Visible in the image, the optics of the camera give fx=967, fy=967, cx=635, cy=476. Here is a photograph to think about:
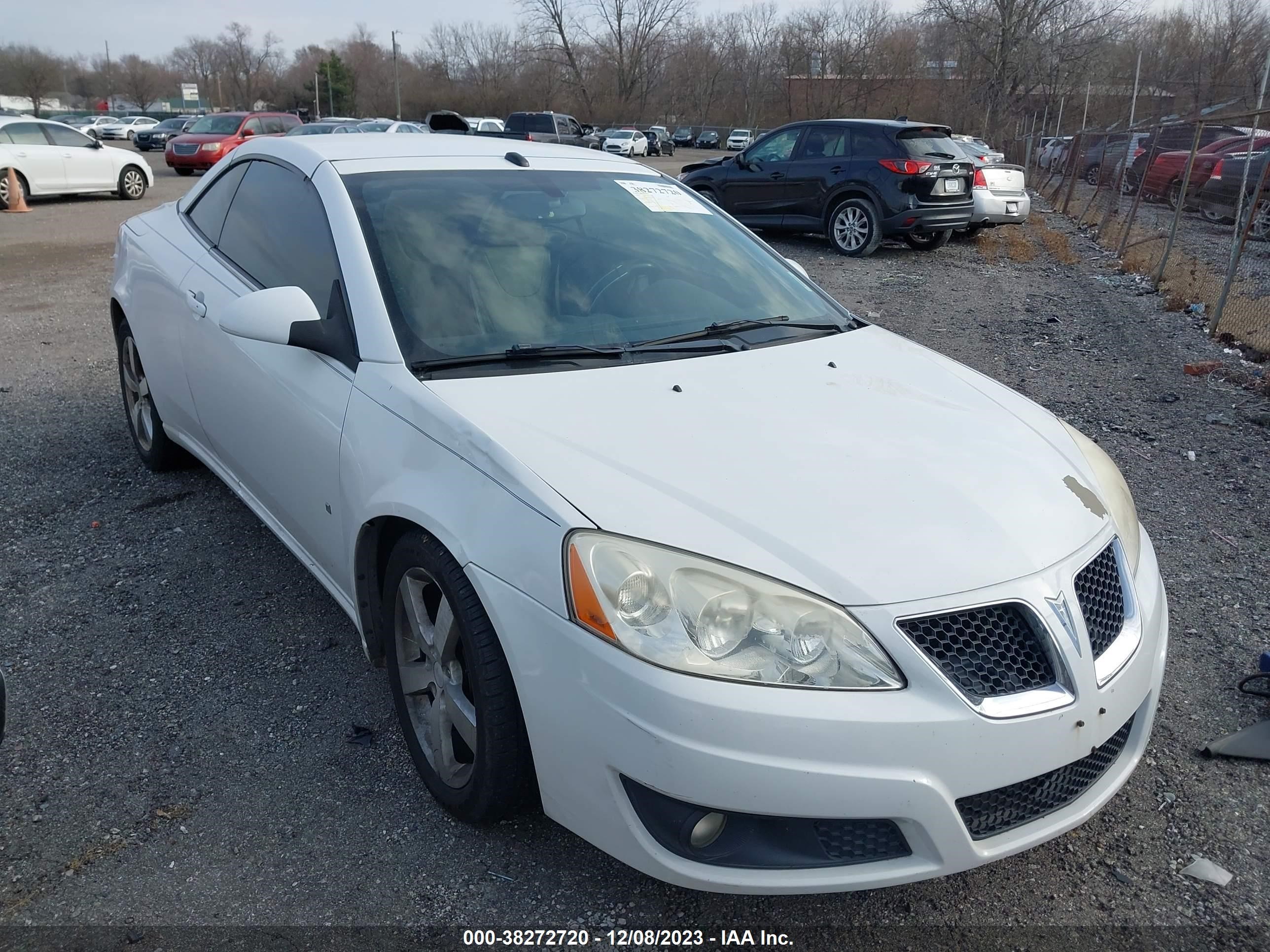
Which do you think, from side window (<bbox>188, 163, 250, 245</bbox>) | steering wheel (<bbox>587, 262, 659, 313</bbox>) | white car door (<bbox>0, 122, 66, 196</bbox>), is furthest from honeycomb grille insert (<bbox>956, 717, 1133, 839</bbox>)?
white car door (<bbox>0, 122, 66, 196</bbox>)

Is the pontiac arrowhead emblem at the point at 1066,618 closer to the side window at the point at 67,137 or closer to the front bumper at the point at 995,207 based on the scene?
the front bumper at the point at 995,207

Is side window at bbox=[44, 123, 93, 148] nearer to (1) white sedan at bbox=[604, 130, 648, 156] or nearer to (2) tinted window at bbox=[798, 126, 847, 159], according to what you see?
(2) tinted window at bbox=[798, 126, 847, 159]

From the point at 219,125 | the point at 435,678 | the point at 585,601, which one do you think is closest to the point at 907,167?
the point at 435,678

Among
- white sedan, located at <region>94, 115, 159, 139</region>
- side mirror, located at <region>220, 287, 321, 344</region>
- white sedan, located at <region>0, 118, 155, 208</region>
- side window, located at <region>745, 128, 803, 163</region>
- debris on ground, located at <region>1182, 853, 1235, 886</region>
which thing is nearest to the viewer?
debris on ground, located at <region>1182, 853, 1235, 886</region>

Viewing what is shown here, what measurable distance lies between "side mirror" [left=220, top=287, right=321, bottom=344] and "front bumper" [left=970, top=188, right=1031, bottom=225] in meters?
12.4

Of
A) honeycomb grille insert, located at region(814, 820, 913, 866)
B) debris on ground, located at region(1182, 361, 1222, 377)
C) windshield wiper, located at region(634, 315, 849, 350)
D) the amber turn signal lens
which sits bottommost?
honeycomb grille insert, located at region(814, 820, 913, 866)

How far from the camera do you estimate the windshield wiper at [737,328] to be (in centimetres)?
291

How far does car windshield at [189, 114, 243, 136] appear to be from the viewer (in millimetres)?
24406

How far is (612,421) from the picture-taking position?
235 centimetres

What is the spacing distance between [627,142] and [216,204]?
42.2m

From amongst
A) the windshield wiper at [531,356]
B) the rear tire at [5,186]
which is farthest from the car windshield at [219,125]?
Answer: the windshield wiper at [531,356]

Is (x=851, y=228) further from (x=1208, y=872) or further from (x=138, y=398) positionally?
(x=1208, y=872)

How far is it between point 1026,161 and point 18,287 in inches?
1176

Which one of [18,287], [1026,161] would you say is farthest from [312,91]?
[18,287]
